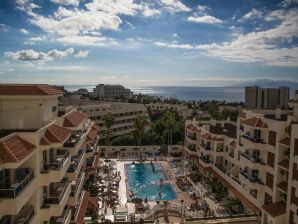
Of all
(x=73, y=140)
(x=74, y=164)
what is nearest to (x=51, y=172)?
(x=73, y=140)

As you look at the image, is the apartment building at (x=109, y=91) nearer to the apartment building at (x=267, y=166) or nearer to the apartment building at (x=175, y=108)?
the apartment building at (x=175, y=108)

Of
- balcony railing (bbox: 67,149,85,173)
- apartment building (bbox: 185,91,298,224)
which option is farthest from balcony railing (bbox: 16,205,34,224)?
apartment building (bbox: 185,91,298,224)

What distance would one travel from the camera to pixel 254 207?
102 feet

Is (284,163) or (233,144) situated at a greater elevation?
(284,163)

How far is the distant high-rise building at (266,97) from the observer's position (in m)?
89.4

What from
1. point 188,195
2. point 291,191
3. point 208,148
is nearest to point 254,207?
point 291,191

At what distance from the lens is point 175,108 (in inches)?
4277

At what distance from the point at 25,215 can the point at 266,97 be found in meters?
89.6

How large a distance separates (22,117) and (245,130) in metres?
23.1

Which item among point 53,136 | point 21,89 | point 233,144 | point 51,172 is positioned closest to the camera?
point 51,172

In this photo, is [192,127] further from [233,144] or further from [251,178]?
[251,178]

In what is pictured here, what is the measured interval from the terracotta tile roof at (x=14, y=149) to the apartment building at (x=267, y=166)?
62.6ft

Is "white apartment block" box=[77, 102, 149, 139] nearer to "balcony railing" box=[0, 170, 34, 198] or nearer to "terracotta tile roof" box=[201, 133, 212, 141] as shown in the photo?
"terracotta tile roof" box=[201, 133, 212, 141]

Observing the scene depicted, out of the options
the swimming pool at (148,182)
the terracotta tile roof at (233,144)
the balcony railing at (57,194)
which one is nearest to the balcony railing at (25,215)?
the balcony railing at (57,194)
